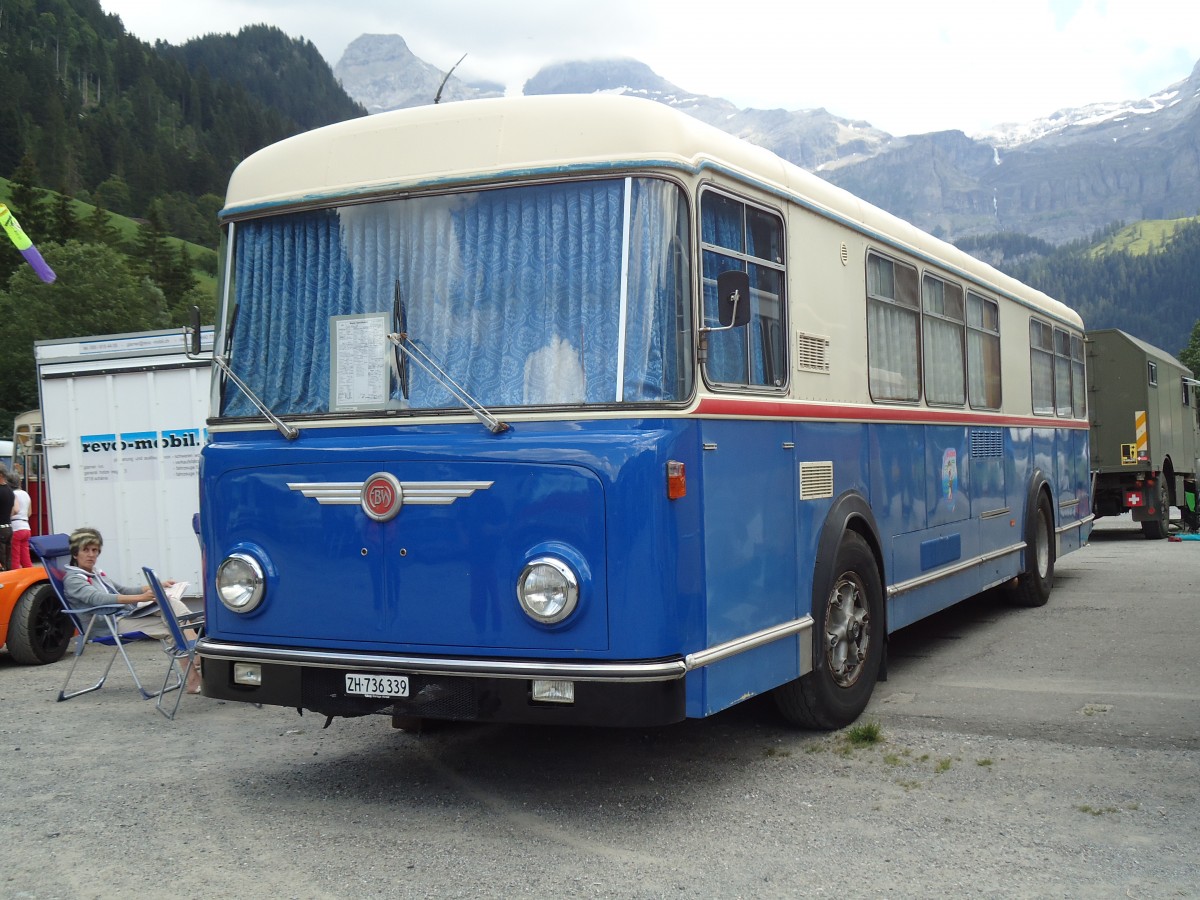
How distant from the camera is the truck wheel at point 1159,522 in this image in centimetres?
2052

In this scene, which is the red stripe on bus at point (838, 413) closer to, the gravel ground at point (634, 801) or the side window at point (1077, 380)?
the gravel ground at point (634, 801)

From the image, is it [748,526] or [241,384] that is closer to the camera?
[748,526]

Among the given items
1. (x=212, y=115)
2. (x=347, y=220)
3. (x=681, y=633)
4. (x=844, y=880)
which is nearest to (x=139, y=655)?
(x=347, y=220)

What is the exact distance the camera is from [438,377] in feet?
17.8

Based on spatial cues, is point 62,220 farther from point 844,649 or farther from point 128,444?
point 844,649

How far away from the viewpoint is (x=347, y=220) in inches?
226

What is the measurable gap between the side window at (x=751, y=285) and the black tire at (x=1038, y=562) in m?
6.17

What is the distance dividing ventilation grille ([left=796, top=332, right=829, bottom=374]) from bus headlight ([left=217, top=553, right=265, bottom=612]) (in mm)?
2811

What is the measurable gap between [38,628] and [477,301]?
7.16 meters

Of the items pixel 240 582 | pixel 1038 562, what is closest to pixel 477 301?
pixel 240 582

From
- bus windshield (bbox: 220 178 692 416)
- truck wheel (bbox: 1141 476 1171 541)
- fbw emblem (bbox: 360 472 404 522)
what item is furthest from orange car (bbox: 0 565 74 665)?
truck wheel (bbox: 1141 476 1171 541)

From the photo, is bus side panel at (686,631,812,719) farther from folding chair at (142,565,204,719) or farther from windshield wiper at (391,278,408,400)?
Answer: folding chair at (142,565,204,719)

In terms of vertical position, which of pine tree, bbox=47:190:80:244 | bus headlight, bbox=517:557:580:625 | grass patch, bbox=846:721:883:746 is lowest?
grass patch, bbox=846:721:883:746

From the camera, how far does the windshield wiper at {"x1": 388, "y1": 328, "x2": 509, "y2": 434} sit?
5250mm
